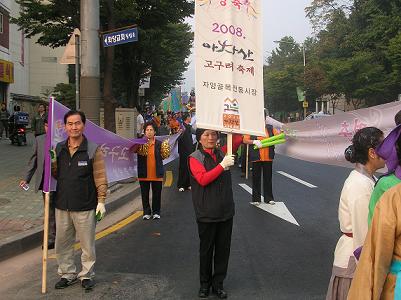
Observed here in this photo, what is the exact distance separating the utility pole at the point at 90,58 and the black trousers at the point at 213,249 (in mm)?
6145

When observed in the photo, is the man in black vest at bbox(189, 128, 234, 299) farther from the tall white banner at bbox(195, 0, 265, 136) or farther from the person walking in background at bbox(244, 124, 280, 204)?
the person walking in background at bbox(244, 124, 280, 204)

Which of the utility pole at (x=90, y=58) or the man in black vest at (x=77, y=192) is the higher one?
the utility pole at (x=90, y=58)

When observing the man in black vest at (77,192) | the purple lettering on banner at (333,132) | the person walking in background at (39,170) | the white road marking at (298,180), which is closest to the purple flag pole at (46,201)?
the man in black vest at (77,192)

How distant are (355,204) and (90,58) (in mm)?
7905

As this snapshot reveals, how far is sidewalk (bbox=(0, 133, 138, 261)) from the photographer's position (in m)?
6.36

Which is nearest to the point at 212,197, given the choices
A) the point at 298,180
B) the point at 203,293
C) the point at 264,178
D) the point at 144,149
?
the point at 203,293

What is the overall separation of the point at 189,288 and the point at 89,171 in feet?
5.23

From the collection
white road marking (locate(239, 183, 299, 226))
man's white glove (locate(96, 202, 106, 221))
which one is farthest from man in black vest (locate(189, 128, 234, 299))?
white road marking (locate(239, 183, 299, 226))

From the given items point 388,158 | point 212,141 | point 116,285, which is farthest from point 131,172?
point 388,158

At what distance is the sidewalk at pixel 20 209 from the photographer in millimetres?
6355

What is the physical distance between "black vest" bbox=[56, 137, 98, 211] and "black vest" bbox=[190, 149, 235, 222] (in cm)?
106

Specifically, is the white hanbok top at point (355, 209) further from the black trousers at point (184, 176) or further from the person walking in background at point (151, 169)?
the black trousers at point (184, 176)

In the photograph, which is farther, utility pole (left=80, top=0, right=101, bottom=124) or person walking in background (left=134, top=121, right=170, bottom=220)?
utility pole (left=80, top=0, right=101, bottom=124)

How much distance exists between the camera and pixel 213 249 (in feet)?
15.7
